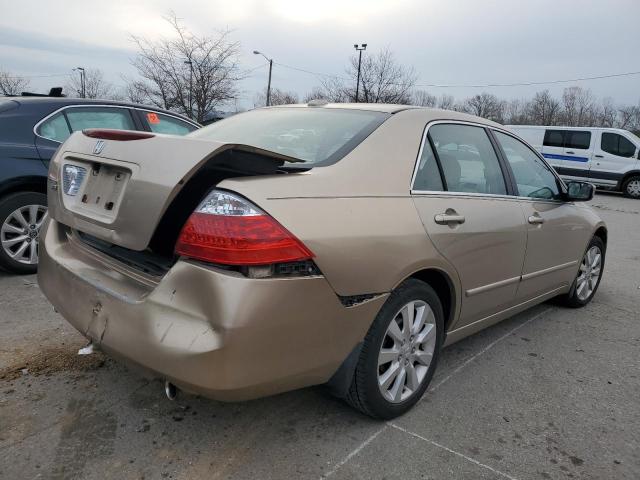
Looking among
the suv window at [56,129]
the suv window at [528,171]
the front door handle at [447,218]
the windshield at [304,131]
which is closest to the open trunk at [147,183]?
the windshield at [304,131]

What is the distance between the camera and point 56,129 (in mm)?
4809

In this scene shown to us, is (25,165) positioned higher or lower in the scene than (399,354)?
higher

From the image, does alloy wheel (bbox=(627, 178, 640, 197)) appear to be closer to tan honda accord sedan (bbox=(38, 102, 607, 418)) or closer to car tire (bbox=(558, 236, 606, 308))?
car tire (bbox=(558, 236, 606, 308))

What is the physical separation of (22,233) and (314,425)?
11.2 ft

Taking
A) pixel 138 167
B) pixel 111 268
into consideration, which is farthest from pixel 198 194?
pixel 111 268

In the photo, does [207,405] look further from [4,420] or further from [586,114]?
[586,114]

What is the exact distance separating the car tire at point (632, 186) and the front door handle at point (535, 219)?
16178 millimetres

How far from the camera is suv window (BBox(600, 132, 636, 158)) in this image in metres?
17.1

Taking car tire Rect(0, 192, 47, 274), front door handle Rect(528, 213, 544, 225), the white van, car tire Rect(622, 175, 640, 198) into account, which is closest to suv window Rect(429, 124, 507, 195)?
front door handle Rect(528, 213, 544, 225)

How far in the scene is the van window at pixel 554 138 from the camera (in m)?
18.0

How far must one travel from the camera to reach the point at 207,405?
2.65 metres

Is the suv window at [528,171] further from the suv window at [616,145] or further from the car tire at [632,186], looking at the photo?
the car tire at [632,186]

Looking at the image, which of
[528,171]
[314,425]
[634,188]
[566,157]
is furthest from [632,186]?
[314,425]

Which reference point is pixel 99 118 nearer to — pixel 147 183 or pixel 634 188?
pixel 147 183
